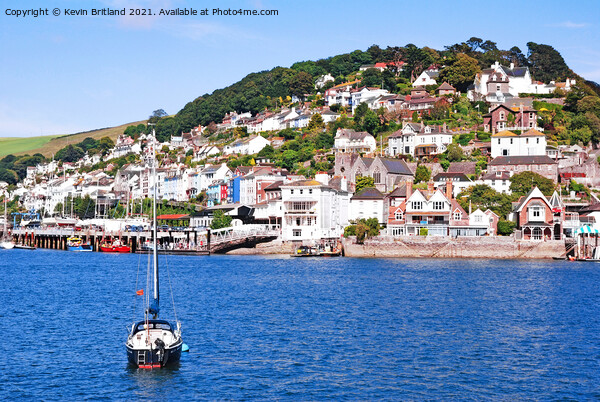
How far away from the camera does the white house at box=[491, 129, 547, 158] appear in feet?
421

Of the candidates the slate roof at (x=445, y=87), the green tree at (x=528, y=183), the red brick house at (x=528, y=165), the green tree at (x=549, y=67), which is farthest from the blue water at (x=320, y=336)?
the green tree at (x=549, y=67)

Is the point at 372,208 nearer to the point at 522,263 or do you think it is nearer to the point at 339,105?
the point at 522,263

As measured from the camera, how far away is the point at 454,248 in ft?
330

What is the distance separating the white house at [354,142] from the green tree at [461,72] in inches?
1209

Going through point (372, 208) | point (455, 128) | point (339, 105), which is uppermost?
point (339, 105)

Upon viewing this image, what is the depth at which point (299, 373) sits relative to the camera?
36.2m

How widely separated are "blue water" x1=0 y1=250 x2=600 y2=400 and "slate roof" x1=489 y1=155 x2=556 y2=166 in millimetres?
44644

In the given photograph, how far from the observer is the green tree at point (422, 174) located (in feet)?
419

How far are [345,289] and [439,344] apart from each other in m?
23.8

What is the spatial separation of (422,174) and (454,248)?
1159 inches

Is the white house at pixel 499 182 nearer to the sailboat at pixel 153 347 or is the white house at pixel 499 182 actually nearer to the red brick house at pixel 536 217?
the red brick house at pixel 536 217

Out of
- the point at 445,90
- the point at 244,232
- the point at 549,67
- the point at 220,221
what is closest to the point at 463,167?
the point at 244,232

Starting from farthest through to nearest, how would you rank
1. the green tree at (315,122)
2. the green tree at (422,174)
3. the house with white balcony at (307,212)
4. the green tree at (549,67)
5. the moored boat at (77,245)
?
the green tree at (549,67) → the green tree at (315,122) → the moored boat at (77,245) → the green tree at (422,174) → the house with white balcony at (307,212)

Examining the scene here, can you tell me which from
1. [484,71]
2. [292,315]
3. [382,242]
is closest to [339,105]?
[484,71]
